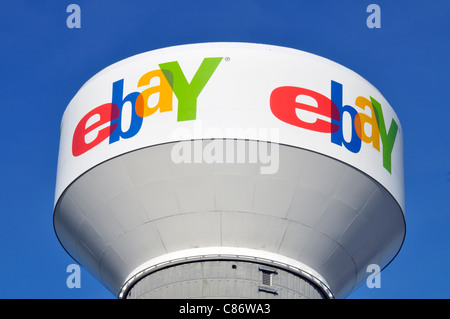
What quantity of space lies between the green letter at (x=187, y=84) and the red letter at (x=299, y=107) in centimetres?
151

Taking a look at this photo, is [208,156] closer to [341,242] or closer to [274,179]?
[274,179]

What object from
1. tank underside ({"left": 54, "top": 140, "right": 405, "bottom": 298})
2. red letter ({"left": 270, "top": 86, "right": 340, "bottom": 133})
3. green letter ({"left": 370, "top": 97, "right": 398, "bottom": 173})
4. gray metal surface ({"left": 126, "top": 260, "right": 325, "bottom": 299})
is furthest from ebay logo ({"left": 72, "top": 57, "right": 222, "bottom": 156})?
green letter ({"left": 370, "top": 97, "right": 398, "bottom": 173})

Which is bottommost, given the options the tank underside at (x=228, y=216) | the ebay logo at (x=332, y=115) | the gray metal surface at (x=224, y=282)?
the gray metal surface at (x=224, y=282)

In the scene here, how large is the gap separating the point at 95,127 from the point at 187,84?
2.28 metres

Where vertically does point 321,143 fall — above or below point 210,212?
above

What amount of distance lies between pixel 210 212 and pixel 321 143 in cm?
274

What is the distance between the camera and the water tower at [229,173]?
64.8 ft

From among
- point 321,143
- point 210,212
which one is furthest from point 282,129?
point 210,212

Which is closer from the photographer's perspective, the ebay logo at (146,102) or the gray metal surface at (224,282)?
the ebay logo at (146,102)

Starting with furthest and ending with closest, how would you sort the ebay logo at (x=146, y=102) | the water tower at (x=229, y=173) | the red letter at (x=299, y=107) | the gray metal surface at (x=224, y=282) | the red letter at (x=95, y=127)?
the red letter at (x=95, y=127)
the gray metal surface at (x=224, y=282)
the ebay logo at (x=146, y=102)
the red letter at (x=299, y=107)
the water tower at (x=229, y=173)

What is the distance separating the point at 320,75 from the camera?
20.8 m

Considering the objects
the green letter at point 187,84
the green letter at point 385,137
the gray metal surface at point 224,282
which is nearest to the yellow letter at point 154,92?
the green letter at point 187,84

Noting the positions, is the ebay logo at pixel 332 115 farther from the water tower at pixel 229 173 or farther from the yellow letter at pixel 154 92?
the yellow letter at pixel 154 92

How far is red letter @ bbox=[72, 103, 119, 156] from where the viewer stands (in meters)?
20.5
